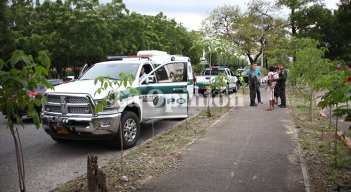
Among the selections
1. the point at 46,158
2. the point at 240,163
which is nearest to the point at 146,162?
the point at 240,163

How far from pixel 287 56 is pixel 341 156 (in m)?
16.9

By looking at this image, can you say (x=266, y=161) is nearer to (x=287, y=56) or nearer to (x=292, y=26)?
(x=287, y=56)

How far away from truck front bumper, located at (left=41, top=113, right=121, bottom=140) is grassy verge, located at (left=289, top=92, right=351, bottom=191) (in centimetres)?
394

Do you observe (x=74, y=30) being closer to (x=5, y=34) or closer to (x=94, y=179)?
(x=5, y=34)

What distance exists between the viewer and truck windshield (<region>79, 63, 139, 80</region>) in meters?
8.90

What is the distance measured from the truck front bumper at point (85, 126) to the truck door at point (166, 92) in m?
1.49

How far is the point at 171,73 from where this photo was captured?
995cm

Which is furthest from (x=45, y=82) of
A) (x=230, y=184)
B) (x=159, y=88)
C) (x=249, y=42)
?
(x=249, y=42)

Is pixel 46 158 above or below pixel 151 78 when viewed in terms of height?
below

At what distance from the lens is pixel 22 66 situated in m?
3.62

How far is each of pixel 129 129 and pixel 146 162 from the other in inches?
62.8

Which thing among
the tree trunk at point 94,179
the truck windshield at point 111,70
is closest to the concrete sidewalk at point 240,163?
the tree trunk at point 94,179

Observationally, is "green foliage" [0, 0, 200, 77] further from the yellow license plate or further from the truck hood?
the yellow license plate

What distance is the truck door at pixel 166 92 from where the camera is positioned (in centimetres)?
897
